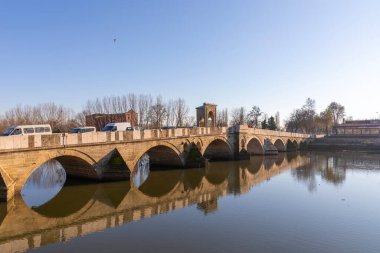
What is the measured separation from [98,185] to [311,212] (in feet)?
47.4

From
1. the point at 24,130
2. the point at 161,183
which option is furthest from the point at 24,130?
the point at 161,183

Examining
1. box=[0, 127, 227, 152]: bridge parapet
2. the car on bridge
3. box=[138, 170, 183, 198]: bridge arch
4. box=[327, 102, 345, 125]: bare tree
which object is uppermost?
box=[327, 102, 345, 125]: bare tree

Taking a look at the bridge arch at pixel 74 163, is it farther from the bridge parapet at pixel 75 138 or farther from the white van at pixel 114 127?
the white van at pixel 114 127

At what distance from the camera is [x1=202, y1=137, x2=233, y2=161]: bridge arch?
39531mm

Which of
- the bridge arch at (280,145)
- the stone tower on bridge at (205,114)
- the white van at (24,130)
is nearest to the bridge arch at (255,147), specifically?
the stone tower on bridge at (205,114)

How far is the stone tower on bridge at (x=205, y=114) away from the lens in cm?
4230

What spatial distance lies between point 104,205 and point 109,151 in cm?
544

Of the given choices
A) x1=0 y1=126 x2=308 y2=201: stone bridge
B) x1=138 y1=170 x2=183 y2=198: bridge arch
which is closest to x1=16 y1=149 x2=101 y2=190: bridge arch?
x1=0 y1=126 x2=308 y2=201: stone bridge

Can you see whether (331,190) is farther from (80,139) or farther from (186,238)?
(80,139)

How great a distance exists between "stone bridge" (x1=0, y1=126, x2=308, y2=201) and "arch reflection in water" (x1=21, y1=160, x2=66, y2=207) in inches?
54.1

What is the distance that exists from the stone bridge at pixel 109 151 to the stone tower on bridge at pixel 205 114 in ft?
13.8

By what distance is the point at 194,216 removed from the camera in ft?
52.9

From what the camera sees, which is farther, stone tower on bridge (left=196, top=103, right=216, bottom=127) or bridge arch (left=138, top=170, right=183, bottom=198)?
stone tower on bridge (left=196, top=103, right=216, bottom=127)

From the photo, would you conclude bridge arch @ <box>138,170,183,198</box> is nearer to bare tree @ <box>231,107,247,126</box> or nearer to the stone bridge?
the stone bridge
